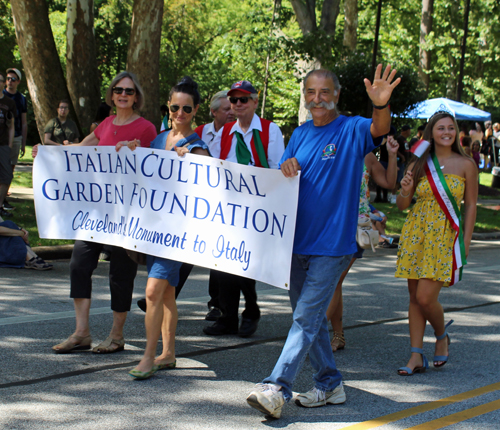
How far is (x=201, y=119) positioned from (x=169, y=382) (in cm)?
3766

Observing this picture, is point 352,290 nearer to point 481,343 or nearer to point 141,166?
point 481,343

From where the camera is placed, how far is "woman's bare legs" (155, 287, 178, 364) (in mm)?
4715

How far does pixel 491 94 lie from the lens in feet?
130

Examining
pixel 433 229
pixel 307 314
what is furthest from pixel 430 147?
pixel 307 314

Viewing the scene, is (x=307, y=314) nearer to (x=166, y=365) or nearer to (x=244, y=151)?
(x=166, y=365)

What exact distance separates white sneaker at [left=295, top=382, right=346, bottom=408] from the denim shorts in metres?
1.20

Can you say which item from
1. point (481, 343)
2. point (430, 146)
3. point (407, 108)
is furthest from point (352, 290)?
point (407, 108)

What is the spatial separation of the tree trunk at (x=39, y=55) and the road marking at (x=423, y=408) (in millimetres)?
9069

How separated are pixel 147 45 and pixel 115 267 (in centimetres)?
792

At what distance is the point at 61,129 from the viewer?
443 inches

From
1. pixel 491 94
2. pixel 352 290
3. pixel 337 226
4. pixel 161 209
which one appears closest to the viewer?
pixel 337 226

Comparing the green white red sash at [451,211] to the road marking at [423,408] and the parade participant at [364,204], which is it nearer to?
the parade participant at [364,204]

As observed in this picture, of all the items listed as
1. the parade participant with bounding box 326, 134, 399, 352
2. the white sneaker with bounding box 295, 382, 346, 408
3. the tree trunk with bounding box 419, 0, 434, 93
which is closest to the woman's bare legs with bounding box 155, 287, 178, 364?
the white sneaker with bounding box 295, 382, 346, 408

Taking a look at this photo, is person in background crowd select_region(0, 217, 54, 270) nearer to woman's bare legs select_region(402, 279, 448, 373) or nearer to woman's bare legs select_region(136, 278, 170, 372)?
woman's bare legs select_region(136, 278, 170, 372)
